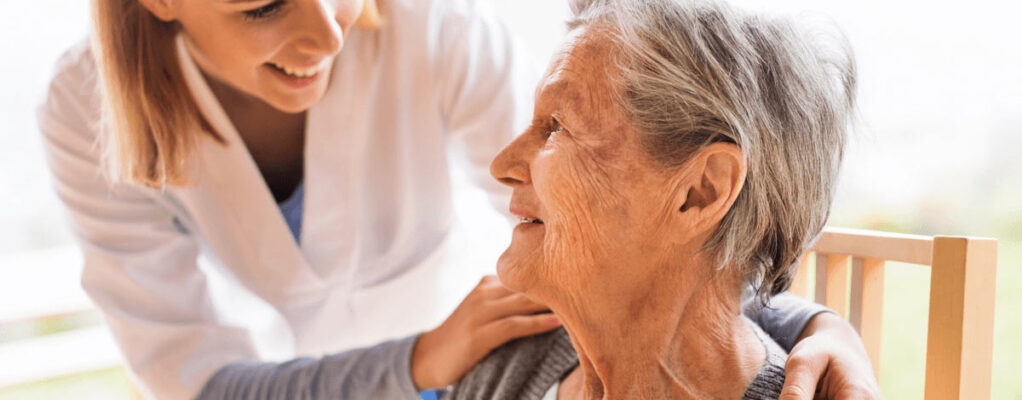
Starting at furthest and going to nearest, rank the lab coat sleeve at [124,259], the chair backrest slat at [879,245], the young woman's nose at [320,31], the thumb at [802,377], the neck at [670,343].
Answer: the lab coat sleeve at [124,259], the young woman's nose at [320,31], the chair backrest slat at [879,245], the neck at [670,343], the thumb at [802,377]

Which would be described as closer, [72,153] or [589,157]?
[589,157]

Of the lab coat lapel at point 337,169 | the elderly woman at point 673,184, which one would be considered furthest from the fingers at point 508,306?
the lab coat lapel at point 337,169

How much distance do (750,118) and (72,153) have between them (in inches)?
44.0

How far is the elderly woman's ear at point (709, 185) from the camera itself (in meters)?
0.88

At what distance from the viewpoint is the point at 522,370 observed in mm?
1211

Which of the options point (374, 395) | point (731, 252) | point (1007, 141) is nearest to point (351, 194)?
point (374, 395)

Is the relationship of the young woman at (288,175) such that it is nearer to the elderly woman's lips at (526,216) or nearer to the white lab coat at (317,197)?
the white lab coat at (317,197)

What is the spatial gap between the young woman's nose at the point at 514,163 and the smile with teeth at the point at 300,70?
1.37 ft

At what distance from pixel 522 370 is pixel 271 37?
620 mm

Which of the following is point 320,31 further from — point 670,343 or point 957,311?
point 957,311

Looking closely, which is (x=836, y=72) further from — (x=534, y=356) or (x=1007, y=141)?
(x=1007, y=141)

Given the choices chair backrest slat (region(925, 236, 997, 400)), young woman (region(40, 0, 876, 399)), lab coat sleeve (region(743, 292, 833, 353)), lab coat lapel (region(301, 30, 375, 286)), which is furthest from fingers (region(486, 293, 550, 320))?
chair backrest slat (region(925, 236, 997, 400))

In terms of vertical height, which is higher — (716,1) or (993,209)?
(716,1)

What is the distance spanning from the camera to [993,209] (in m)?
2.60
